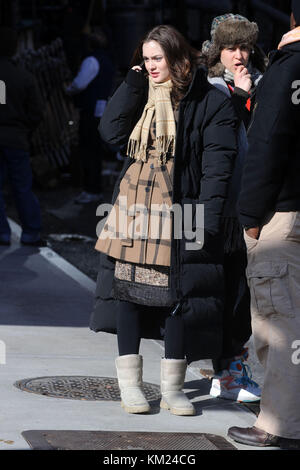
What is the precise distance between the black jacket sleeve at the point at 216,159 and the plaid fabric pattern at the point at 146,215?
0.19 m

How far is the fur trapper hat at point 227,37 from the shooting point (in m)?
5.63

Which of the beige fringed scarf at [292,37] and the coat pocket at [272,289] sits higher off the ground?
the beige fringed scarf at [292,37]

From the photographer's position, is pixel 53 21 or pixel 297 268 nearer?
pixel 297 268

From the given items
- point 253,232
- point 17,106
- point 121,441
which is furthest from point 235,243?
point 17,106

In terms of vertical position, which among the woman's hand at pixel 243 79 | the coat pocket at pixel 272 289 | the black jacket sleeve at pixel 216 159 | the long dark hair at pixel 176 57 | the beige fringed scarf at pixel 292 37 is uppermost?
the beige fringed scarf at pixel 292 37

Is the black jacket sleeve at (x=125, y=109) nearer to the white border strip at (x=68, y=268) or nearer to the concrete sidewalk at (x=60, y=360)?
the concrete sidewalk at (x=60, y=360)

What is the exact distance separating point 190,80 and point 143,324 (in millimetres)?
1289

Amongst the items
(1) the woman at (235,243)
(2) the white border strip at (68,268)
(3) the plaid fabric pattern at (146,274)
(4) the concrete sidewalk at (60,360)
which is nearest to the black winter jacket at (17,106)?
(2) the white border strip at (68,268)

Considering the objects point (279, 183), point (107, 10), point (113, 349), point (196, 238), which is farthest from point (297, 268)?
point (107, 10)

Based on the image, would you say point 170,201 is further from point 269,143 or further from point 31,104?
point 31,104

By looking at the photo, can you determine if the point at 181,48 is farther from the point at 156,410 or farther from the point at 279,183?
the point at 156,410

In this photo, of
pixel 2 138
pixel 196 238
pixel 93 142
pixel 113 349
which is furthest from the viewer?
pixel 93 142

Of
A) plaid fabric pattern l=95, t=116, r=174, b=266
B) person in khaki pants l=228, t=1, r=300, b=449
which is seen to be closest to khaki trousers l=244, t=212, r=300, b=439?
person in khaki pants l=228, t=1, r=300, b=449

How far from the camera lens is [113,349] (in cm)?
668
